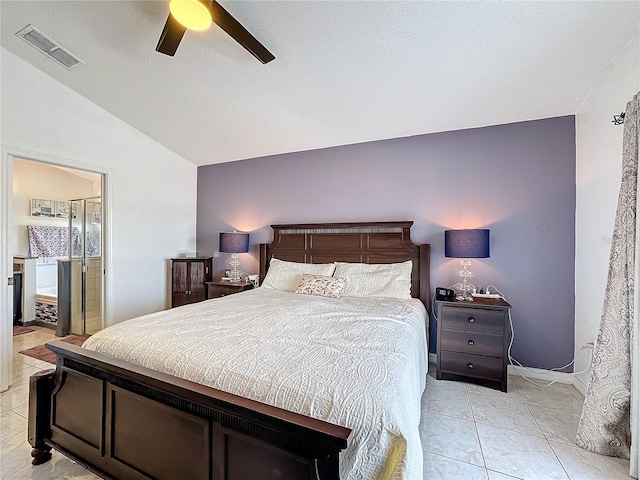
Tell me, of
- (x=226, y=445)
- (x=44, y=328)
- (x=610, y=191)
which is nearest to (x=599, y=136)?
(x=610, y=191)

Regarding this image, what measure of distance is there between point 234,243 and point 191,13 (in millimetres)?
2614

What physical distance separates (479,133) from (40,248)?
6.64 metres

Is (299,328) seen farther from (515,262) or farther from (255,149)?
(255,149)

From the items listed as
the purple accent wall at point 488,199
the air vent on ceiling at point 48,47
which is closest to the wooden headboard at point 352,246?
the purple accent wall at point 488,199

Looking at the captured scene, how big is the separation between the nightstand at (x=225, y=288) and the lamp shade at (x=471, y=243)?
2441 millimetres

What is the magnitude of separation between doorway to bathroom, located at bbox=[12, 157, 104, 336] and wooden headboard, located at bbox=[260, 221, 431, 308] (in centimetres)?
219

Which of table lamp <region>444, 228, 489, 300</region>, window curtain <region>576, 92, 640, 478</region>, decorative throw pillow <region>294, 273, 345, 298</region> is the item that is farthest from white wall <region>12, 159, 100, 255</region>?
window curtain <region>576, 92, 640, 478</region>

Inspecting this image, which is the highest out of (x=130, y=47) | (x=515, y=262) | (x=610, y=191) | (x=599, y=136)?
(x=130, y=47)

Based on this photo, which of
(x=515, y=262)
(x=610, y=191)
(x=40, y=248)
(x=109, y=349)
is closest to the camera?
(x=109, y=349)

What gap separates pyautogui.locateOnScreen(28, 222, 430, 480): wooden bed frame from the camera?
38.4 inches

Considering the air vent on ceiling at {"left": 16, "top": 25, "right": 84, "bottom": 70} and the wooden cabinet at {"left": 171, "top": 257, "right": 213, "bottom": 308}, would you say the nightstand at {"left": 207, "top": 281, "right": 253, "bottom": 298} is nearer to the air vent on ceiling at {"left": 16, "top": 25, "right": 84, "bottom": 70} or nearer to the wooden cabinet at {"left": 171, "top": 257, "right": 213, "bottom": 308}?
the wooden cabinet at {"left": 171, "top": 257, "right": 213, "bottom": 308}

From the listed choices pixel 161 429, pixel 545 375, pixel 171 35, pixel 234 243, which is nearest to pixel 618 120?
pixel 545 375

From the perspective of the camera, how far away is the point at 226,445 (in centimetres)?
112

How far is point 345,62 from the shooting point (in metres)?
2.25
